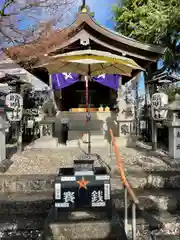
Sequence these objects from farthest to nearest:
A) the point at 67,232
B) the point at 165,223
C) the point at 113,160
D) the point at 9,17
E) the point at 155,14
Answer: the point at 155,14
the point at 113,160
the point at 9,17
the point at 165,223
the point at 67,232

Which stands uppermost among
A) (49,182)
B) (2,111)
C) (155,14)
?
(155,14)

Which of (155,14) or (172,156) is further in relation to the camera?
(155,14)


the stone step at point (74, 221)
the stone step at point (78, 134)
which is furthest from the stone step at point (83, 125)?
the stone step at point (74, 221)

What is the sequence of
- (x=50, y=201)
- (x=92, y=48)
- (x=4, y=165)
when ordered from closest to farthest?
(x=50, y=201), (x=4, y=165), (x=92, y=48)

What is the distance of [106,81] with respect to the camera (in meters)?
12.1

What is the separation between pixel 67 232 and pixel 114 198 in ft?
4.82

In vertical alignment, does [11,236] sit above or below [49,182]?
below

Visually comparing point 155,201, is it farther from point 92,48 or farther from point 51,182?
point 92,48

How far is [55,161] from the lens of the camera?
7680mm

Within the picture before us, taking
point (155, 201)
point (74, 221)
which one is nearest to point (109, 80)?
point (155, 201)

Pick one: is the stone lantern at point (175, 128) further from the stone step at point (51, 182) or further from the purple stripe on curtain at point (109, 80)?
the purple stripe on curtain at point (109, 80)

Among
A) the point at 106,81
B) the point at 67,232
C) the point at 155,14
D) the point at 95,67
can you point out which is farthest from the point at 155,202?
the point at 155,14

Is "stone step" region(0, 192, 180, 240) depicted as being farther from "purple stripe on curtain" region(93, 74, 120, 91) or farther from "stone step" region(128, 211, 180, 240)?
"purple stripe on curtain" region(93, 74, 120, 91)

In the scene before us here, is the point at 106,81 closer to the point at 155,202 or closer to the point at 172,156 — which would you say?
the point at 172,156
